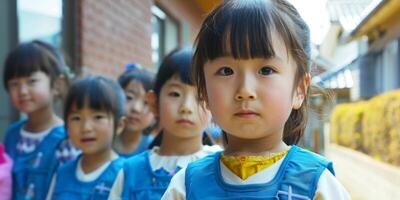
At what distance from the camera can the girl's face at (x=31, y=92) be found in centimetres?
298

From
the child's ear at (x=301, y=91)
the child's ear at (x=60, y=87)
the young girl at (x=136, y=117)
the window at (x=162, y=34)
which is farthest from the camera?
the window at (x=162, y=34)


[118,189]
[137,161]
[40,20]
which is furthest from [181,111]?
[40,20]

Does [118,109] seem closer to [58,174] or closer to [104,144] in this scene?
[104,144]

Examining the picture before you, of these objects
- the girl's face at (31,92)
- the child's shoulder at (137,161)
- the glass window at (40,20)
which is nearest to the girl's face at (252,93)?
the child's shoulder at (137,161)

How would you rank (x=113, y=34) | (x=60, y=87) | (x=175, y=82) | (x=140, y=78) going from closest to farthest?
(x=175, y=82) → (x=60, y=87) → (x=140, y=78) → (x=113, y=34)

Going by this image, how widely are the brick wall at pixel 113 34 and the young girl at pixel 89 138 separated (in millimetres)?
2212

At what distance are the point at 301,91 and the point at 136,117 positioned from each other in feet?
6.34

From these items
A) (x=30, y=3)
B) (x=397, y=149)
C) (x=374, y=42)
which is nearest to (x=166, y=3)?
(x=30, y=3)

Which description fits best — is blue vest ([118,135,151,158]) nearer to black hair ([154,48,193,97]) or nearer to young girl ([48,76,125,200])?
young girl ([48,76,125,200])

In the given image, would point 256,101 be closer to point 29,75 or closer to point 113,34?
point 29,75

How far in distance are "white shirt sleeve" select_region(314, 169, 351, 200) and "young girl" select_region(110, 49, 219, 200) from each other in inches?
31.4

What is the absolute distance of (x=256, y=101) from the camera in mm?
1367

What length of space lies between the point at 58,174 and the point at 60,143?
354 mm

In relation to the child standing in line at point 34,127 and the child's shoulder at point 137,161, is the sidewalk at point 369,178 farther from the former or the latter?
the child's shoulder at point 137,161
